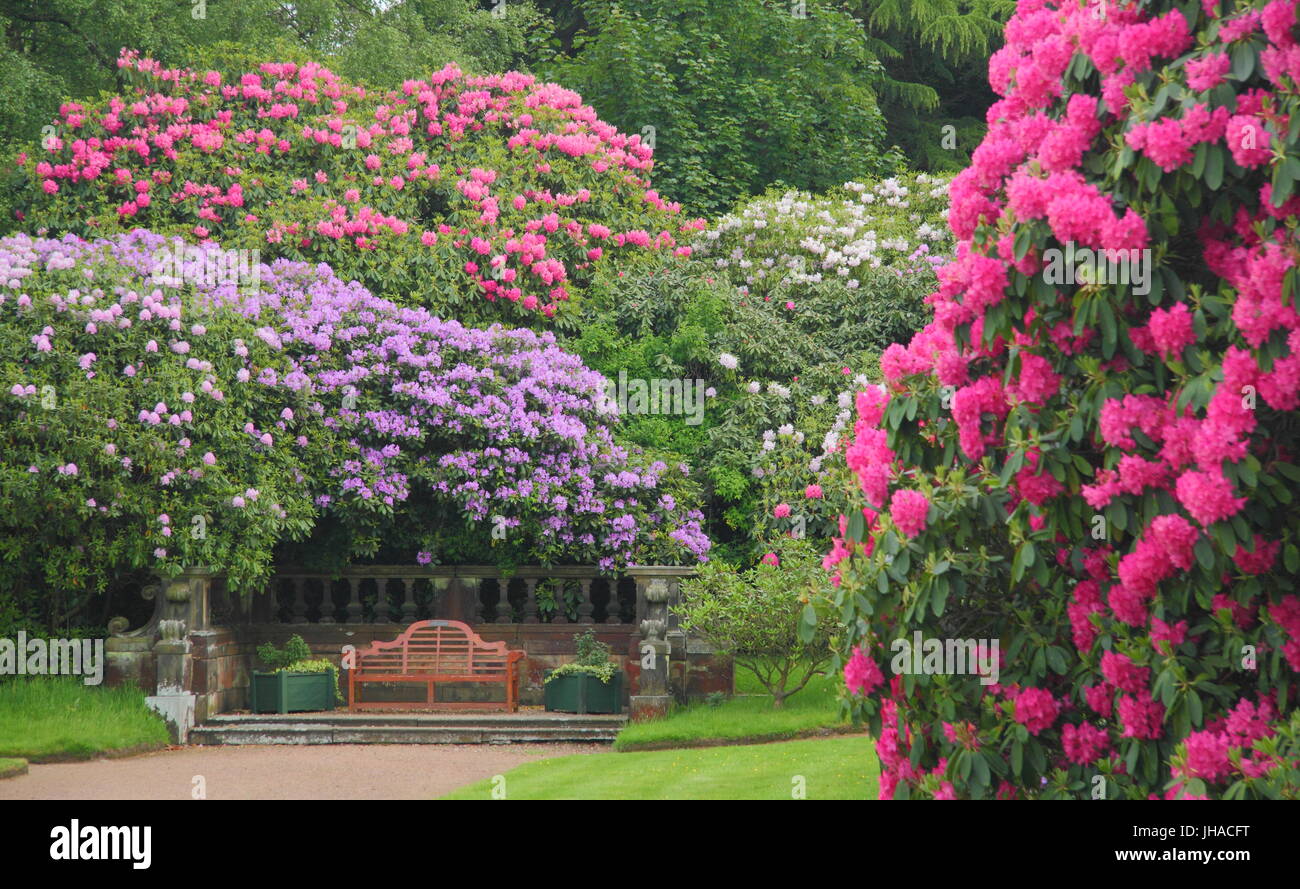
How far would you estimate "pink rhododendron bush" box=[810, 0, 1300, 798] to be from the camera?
5.25 meters

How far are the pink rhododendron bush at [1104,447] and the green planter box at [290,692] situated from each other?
8.62 metres

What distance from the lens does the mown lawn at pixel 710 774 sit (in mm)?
→ 9617

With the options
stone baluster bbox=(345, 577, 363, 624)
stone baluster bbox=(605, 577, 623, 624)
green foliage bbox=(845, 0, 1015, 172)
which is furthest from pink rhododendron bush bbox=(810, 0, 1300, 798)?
green foliage bbox=(845, 0, 1015, 172)

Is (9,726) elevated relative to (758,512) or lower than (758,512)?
lower

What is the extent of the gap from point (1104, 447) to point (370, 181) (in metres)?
13.7

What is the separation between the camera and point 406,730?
1331cm

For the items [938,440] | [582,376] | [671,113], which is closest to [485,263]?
[582,376]

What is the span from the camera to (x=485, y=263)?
1733 cm

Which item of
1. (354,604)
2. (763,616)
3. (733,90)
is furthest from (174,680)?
(733,90)

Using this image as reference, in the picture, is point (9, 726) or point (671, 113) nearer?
point (9, 726)

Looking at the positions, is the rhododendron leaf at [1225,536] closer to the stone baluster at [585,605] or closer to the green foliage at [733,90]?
the stone baluster at [585,605]

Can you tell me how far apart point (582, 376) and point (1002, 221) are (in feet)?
32.5

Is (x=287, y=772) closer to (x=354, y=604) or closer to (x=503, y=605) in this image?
(x=354, y=604)
